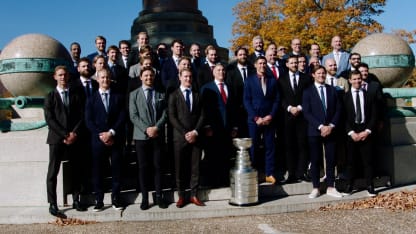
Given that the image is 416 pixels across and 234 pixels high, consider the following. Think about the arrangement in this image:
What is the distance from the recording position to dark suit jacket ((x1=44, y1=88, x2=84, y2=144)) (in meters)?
6.20

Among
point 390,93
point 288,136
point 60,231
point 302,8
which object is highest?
point 302,8

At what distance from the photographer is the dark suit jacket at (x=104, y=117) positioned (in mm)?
6340

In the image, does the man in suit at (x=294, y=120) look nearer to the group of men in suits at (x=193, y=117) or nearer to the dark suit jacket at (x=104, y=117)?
the group of men in suits at (x=193, y=117)

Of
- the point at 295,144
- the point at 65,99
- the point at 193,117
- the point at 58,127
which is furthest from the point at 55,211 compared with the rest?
the point at 295,144

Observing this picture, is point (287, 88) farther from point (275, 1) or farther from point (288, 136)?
point (275, 1)

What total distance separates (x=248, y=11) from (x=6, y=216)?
1291 inches

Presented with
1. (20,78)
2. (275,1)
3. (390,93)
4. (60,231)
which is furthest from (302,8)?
(60,231)

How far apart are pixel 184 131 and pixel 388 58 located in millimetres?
4538

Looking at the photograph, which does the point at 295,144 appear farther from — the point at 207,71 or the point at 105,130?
the point at 105,130

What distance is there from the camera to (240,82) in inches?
296

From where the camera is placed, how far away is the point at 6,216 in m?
6.34

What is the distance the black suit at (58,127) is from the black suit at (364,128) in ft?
13.4

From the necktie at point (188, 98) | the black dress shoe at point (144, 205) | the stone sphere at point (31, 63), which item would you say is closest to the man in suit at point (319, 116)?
the necktie at point (188, 98)

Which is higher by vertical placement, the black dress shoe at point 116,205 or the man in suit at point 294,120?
the man in suit at point 294,120
